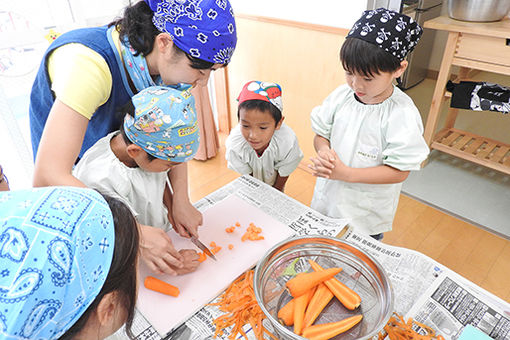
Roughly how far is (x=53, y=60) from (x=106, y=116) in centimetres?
18

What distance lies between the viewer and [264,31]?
2.15 meters

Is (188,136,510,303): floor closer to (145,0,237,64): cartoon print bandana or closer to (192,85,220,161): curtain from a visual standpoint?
(192,85,220,161): curtain

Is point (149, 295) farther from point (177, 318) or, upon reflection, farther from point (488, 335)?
point (488, 335)

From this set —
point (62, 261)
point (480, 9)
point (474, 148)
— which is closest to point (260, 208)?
point (62, 261)

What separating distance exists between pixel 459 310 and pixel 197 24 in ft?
2.94

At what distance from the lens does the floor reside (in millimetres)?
1567

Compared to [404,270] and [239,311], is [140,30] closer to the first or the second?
[239,311]

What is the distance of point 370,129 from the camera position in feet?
3.47

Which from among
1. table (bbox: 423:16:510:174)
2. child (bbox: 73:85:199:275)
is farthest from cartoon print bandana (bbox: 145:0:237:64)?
table (bbox: 423:16:510:174)

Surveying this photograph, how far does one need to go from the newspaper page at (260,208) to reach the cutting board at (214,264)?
0.06ft

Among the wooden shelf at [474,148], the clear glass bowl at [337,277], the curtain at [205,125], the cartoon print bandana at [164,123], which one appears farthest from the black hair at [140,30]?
the wooden shelf at [474,148]

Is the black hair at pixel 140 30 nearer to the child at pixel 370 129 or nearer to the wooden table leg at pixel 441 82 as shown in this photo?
the child at pixel 370 129

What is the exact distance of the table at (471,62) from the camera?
5.51ft

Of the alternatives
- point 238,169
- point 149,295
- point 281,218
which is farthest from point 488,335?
point 238,169
